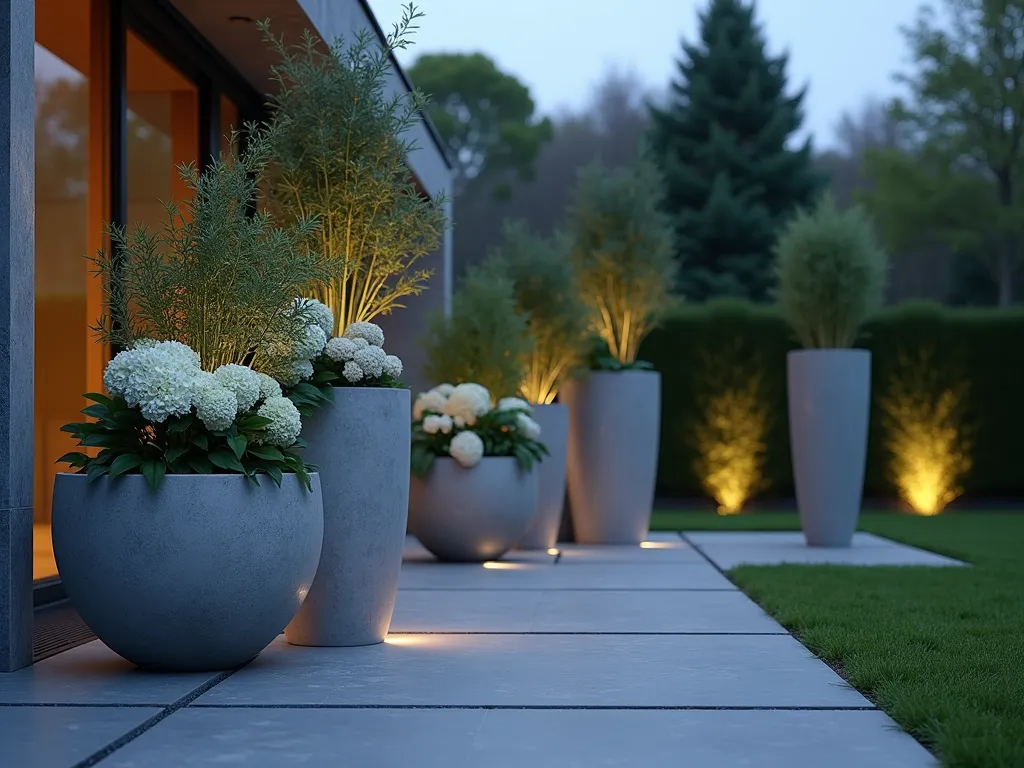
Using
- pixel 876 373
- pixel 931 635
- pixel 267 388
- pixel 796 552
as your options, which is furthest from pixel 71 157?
pixel 876 373

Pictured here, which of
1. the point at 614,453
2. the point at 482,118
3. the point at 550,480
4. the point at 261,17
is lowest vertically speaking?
the point at 550,480

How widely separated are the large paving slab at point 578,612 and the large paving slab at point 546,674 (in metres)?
0.22

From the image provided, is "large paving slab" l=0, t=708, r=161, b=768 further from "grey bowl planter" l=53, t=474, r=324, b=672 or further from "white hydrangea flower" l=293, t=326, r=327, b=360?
"white hydrangea flower" l=293, t=326, r=327, b=360

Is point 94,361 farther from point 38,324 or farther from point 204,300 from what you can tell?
point 204,300

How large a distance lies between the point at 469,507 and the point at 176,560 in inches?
149

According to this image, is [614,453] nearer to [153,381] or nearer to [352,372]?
[352,372]

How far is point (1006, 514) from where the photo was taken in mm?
11508

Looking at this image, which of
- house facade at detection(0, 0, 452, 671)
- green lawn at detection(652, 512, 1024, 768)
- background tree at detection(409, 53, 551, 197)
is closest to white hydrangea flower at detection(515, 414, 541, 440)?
green lawn at detection(652, 512, 1024, 768)

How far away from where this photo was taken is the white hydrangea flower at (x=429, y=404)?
7133mm

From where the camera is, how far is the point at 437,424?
Answer: 6.97 m

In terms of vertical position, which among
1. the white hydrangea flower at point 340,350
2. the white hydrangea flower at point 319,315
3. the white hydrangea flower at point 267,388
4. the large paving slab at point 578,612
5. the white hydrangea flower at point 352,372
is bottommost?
the large paving slab at point 578,612

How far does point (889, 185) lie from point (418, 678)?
21.7 m

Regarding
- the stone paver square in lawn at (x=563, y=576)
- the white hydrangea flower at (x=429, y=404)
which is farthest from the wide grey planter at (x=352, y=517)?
the white hydrangea flower at (x=429, y=404)

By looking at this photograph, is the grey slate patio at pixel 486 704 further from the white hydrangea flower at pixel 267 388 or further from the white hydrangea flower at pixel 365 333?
the white hydrangea flower at pixel 365 333
